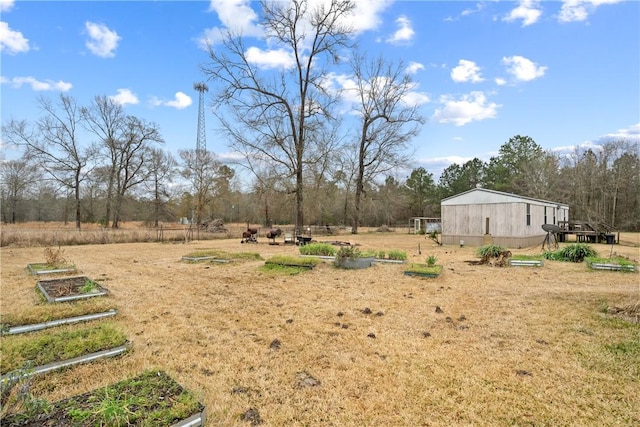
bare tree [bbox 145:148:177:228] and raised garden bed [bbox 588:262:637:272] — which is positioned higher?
bare tree [bbox 145:148:177:228]

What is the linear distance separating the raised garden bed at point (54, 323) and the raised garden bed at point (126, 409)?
2.31 m

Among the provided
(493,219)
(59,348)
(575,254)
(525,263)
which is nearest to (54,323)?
(59,348)

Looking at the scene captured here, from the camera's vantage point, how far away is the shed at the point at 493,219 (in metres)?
15.0

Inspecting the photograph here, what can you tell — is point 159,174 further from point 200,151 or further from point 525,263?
point 525,263

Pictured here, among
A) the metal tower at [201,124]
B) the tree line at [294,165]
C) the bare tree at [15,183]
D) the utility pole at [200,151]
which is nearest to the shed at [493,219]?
the tree line at [294,165]

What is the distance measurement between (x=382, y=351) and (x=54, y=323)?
4.06 metres

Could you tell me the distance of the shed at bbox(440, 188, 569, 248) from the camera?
15.0 metres

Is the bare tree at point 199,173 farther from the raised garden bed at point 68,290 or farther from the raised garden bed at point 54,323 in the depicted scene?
the raised garden bed at point 54,323

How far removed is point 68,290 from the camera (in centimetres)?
536

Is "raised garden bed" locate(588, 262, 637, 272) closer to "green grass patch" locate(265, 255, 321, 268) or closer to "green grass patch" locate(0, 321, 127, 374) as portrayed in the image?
"green grass patch" locate(265, 255, 321, 268)

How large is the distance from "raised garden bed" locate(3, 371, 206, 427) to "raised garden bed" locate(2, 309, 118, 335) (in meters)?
2.31

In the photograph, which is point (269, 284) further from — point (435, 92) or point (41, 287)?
point (435, 92)

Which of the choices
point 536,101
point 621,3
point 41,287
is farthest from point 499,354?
point 536,101

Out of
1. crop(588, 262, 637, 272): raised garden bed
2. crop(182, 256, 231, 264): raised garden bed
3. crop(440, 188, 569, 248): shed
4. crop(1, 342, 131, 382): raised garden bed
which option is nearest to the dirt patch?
crop(1, 342, 131, 382): raised garden bed
